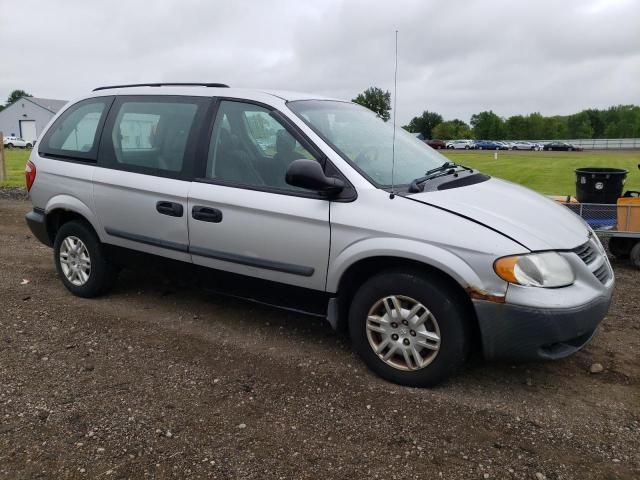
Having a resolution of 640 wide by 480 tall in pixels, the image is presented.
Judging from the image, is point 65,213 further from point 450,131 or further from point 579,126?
point 579,126

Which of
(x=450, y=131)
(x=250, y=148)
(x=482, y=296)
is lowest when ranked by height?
(x=482, y=296)

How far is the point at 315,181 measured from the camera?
11.5ft

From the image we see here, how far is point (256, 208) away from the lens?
390cm

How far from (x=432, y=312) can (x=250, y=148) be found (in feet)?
5.75

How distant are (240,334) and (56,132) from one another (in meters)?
2.63

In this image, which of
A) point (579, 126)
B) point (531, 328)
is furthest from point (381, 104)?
point (579, 126)

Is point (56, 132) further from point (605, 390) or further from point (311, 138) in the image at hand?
point (605, 390)

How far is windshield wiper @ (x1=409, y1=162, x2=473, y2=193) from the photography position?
3660 millimetres

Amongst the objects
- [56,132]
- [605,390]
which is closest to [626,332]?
[605,390]

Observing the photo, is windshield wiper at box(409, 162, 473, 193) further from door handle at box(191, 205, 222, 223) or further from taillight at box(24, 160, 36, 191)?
taillight at box(24, 160, 36, 191)

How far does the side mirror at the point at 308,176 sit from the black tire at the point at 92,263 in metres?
2.29

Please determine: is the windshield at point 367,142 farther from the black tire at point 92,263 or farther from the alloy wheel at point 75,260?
the alloy wheel at point 75,260

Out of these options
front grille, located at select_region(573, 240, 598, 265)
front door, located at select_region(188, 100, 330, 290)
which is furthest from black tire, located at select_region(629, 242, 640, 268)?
front door, located at select_region(188, 100, 330, 290)

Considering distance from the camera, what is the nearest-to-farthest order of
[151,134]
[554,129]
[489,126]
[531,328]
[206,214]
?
[531,328] < [206,214] < [151,134] < [489,126] < [554,129]
